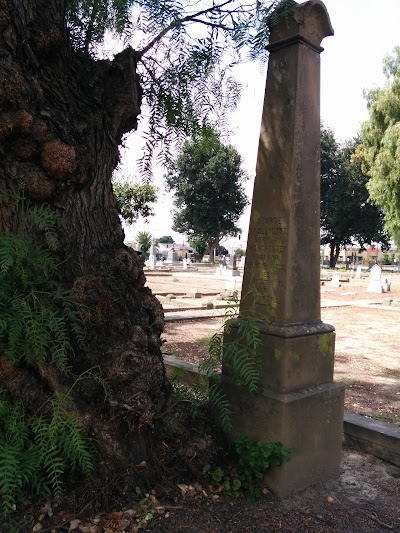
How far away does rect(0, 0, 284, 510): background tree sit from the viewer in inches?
102

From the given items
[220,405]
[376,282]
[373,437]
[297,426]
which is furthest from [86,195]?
[376,282]

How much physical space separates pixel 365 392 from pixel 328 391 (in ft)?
9.42

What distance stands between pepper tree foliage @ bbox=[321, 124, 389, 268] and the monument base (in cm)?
4490

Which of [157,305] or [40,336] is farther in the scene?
[157,305]

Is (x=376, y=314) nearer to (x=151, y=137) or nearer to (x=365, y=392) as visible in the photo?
(x=365, y=392)

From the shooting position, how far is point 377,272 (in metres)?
22.1

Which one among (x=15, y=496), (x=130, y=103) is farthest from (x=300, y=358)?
(x=130, y=103)

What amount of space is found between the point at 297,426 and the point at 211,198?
48.1 meters

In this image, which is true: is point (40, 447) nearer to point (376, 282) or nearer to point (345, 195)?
point (376, 282)

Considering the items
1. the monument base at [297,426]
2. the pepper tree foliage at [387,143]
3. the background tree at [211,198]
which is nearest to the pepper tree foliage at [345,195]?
the background tree at [211,198]

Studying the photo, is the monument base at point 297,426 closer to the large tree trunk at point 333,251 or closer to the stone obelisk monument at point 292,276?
the stone obelisk monument at point 292,276

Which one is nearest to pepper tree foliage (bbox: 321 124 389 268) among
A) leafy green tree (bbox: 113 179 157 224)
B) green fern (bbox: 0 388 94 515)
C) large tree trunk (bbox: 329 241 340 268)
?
large tree trunk (bbox: 329 241 340 268)

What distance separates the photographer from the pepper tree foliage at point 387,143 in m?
21.4

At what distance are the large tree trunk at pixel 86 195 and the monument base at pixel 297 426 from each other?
0.61m
